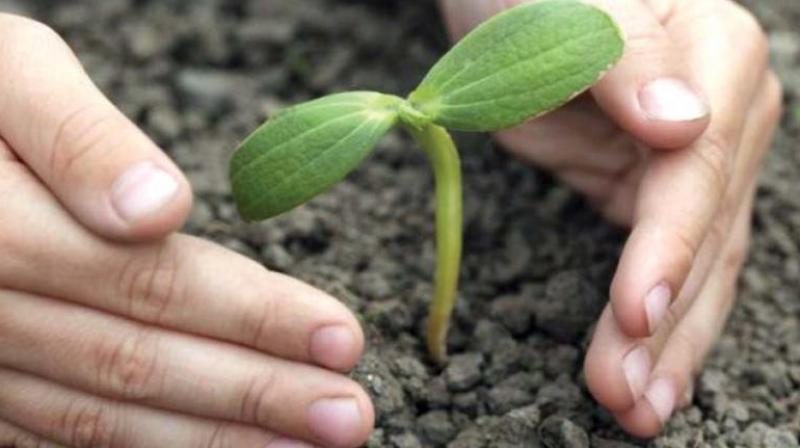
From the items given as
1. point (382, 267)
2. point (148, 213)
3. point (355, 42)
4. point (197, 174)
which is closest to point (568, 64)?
point (148, 213)

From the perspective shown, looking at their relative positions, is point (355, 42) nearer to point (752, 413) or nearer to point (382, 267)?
point (382, 267)

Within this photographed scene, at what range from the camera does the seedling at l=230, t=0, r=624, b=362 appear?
3.98 feet

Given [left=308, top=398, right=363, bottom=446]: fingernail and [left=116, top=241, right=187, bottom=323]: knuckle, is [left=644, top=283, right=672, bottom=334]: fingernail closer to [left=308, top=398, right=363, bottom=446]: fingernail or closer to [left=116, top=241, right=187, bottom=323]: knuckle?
[left=308, top=398, right=363, bottom=446]: fingernail

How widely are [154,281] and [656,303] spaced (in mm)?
457

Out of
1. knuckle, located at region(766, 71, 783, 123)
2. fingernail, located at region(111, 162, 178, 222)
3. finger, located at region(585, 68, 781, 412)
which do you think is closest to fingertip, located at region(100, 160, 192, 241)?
fingernail, located at region(111, 162, 178, 222)

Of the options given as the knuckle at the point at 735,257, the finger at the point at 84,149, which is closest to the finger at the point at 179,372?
the finger at the point at 84,149

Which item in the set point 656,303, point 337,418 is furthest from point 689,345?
point 337,418

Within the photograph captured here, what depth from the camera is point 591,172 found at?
1.74 metres

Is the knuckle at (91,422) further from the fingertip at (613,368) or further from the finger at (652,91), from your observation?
the finger at (652,91)

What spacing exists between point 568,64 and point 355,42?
91 cm

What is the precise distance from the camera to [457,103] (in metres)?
1.25

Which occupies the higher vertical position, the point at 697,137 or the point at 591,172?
the point at 697,137

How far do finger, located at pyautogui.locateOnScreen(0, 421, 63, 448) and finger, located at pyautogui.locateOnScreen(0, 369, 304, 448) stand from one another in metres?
0.04

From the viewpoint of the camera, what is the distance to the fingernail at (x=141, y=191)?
114cm
